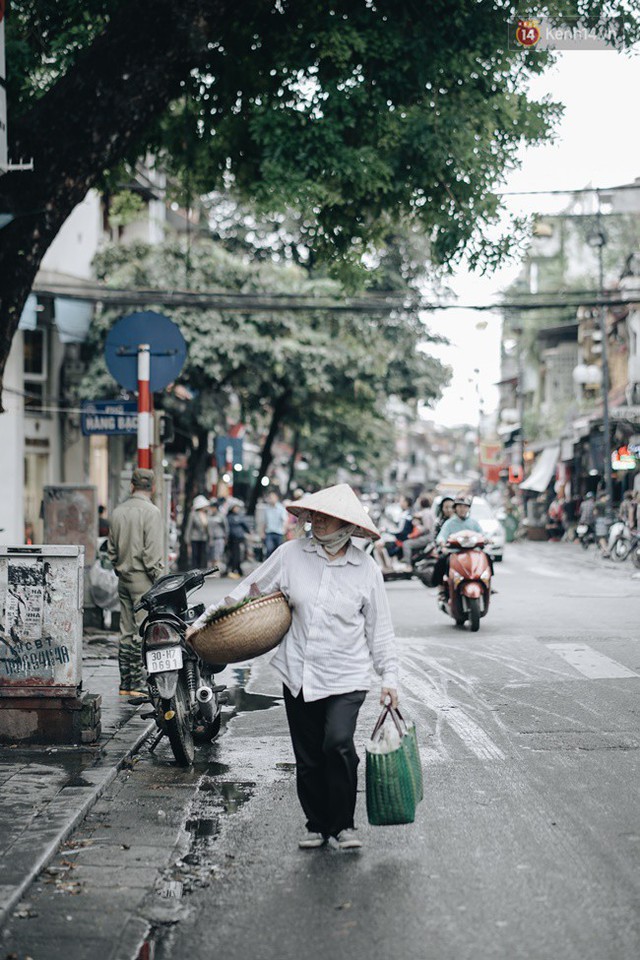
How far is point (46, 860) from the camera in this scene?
215 inches

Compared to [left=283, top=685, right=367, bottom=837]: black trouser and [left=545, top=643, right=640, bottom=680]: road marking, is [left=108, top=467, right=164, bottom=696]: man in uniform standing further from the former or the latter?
[left=283, top=685, right=367, bottom=837]: black trouser

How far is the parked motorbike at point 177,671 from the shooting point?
7.61m

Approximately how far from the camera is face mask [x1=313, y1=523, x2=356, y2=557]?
577 cm

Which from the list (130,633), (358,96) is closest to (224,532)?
(358,96)

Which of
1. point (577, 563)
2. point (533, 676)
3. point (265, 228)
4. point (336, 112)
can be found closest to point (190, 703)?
point (533, 676)

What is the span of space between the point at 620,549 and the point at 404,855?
88.0ft

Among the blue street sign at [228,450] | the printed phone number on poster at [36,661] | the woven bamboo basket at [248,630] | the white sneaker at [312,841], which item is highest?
the blue street sign at [228,450]

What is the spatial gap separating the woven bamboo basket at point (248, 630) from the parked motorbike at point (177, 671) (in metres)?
1.62

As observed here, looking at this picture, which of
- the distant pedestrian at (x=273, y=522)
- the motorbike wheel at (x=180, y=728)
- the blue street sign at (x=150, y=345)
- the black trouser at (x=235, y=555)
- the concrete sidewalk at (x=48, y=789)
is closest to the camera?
the concrete sidewalk at (x=48, y=789)

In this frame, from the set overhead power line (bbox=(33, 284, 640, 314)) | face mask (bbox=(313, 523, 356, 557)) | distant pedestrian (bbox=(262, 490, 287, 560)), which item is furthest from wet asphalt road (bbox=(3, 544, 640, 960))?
distant pedestrian (bbox=(262, 490, 287, 560))

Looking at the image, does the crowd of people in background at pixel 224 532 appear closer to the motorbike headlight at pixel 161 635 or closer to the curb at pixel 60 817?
Answer: the curb at pixel 60 817

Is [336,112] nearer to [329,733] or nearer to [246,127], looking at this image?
[246,127]

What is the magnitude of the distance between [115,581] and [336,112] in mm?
5655

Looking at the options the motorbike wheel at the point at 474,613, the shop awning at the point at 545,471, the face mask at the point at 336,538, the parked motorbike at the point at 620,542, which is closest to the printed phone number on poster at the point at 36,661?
the face mask at the point at 336,538
